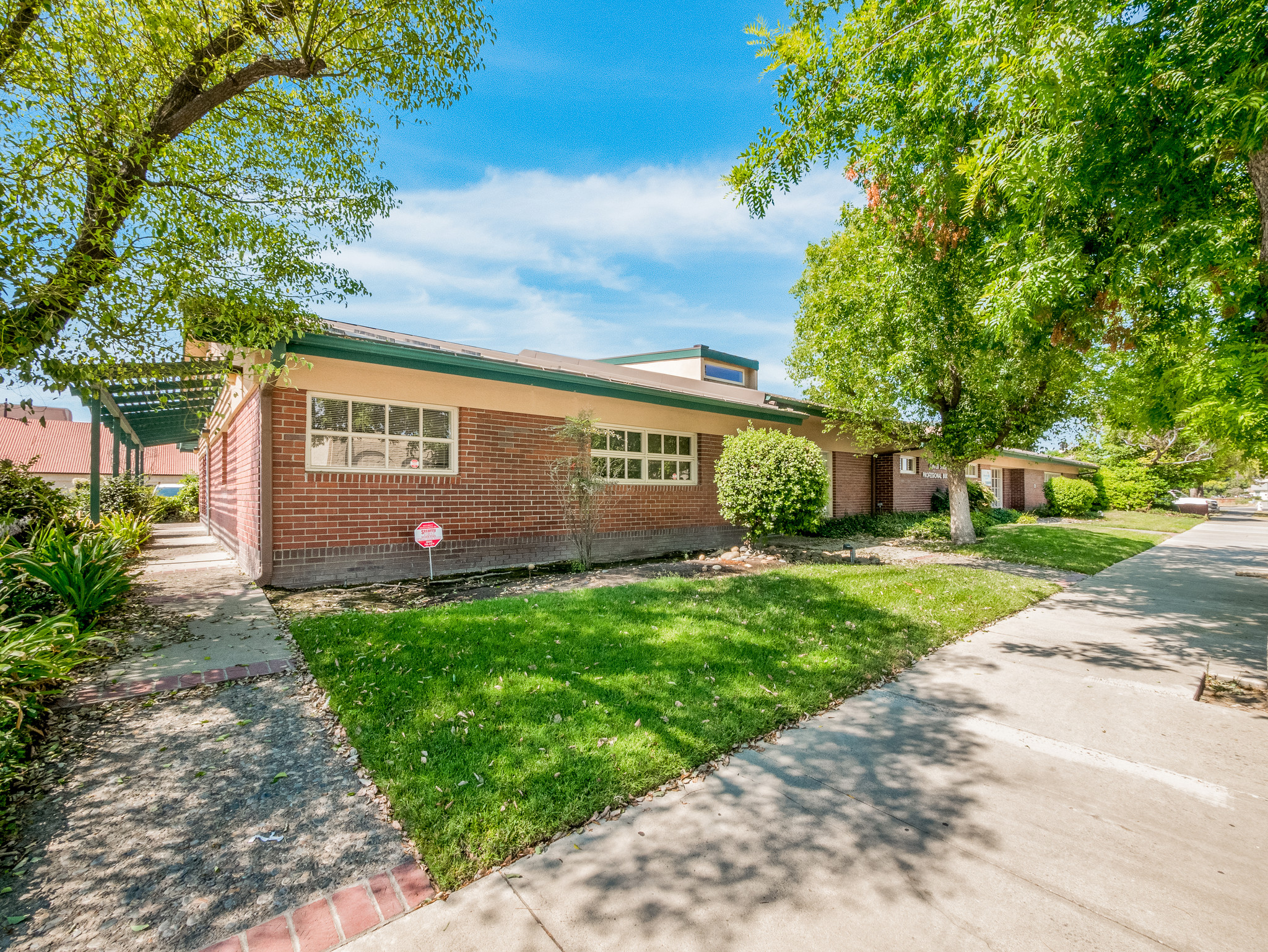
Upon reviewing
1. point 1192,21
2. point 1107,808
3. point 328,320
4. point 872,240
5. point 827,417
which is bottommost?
point 1107,808

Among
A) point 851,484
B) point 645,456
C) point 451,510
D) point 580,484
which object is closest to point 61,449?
point 451,510

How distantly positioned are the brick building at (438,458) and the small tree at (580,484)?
271 mm

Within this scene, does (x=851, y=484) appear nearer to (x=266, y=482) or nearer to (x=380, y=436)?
(x=380, y=436)

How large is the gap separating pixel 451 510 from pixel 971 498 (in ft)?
63.5

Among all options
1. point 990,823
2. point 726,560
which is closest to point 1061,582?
point 726,560

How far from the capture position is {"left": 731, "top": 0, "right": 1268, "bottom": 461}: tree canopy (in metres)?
4.08

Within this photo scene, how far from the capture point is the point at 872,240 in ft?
33.6

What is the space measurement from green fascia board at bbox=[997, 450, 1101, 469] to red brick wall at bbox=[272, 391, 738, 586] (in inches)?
791

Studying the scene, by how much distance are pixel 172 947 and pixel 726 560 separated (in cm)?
850

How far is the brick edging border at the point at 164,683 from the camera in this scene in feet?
11.6

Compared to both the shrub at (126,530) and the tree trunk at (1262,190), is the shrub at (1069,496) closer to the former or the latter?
the tree trunk at (1262,190)

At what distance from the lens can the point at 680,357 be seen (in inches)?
1077

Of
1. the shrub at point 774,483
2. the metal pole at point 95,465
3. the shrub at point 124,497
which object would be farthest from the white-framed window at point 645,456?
the shrub at point 124,497

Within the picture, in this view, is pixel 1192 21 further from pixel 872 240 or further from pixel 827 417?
pixel 827 417
